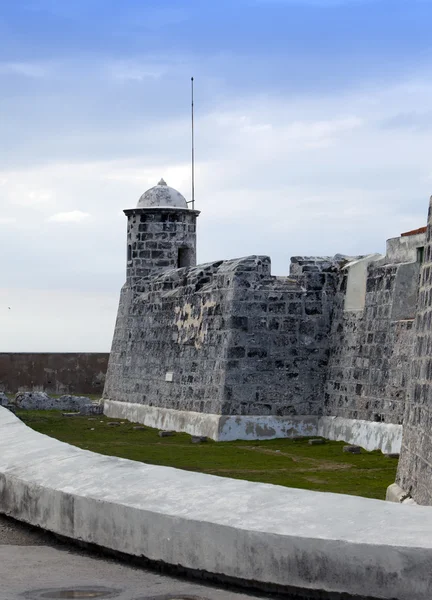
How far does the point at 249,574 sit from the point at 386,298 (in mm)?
9018

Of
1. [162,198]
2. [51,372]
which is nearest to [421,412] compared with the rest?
[162,198]

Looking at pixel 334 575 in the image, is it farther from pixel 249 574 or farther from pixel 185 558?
pixel 185 558

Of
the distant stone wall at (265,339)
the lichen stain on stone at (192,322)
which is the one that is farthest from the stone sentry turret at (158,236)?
the distant stone wall at (265,339)

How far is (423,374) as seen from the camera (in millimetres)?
7203

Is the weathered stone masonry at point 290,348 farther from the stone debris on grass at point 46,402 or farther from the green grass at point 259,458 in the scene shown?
the stone debris on grass at point 46,402

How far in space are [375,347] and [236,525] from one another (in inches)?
359

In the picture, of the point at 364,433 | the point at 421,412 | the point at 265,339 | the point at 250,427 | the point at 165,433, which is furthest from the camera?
the point at 165,433

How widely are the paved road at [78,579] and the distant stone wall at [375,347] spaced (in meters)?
7.05

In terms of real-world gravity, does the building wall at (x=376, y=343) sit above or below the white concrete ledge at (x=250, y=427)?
above

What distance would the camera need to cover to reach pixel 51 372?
91.0 ft

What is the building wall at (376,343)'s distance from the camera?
1288 cm

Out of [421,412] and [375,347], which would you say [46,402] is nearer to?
[375,347]

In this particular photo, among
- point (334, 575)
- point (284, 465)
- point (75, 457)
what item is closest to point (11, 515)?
point (75, 457)

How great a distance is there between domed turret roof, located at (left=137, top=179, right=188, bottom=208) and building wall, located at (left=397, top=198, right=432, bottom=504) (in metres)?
14.2
